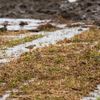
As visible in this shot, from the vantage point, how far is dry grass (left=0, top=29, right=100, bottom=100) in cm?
291

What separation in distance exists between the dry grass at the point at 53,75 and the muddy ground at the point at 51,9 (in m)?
10.3

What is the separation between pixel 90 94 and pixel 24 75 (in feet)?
3.90

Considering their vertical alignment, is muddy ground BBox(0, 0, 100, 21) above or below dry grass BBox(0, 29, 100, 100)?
above

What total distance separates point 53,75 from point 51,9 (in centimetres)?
1368

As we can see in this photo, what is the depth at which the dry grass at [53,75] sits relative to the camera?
2913 mm

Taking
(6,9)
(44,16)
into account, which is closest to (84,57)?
(44,16)

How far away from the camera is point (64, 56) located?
4812 mm

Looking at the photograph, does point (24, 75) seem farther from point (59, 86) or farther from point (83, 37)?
point (83, 37)

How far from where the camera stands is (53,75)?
359 centimetres

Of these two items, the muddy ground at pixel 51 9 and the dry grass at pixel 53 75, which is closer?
the dry grass at pixel 53 75

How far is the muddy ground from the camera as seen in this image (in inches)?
594

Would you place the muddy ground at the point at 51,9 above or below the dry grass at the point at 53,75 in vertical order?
above

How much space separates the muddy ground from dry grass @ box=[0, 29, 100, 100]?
1034cm

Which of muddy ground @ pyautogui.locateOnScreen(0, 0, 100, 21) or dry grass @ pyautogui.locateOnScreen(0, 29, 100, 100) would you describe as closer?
dry grass @ pyautogui.locateOnScreen(0, 29, 100, 100)
